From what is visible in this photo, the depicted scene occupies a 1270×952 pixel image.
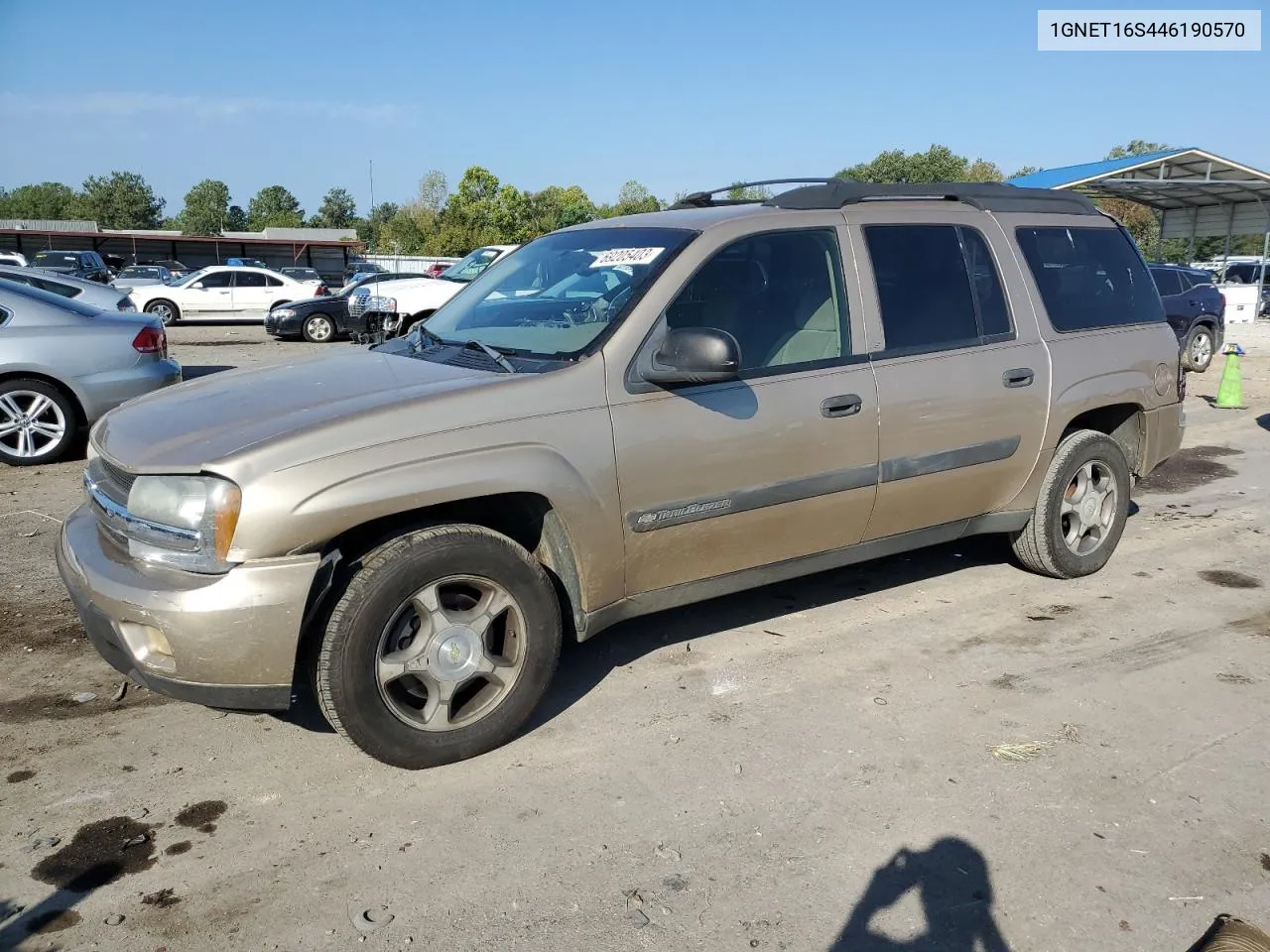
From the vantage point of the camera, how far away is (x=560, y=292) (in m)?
4.26

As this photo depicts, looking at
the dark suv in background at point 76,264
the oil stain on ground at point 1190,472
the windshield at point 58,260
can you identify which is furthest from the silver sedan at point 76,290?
the windshield at point 58,260

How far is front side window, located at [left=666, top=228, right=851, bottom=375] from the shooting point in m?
4.04

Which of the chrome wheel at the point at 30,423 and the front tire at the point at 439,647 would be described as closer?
the front tire at the point at 439,647

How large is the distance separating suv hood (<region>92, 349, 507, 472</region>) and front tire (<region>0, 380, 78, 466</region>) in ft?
15.7

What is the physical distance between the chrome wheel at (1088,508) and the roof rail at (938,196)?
1.34 meters

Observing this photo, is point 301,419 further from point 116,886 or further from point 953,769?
point 953,769

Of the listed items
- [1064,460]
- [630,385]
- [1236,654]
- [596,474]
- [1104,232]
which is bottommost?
[1236,654]

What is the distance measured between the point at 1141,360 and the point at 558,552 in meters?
3.49

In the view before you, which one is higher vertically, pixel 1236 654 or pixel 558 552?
pixel 558 552

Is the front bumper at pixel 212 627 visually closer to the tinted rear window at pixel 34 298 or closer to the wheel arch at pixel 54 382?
the wheel arch at pixel 54 382

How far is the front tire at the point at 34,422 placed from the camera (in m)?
8.05

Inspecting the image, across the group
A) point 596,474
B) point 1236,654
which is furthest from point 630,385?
point 1236,654

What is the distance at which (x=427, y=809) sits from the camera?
326 cm

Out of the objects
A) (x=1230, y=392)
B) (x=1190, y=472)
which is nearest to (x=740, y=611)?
(x=1190, y=472)
